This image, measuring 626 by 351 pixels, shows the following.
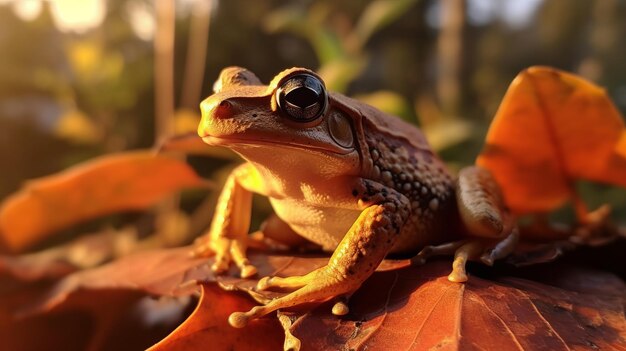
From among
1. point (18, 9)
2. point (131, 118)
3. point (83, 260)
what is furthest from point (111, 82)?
point (83, 260)

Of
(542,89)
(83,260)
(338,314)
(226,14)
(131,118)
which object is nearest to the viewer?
(338,314)

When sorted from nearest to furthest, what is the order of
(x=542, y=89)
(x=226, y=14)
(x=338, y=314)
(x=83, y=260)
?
(x=338, y=314) < (x=542, y=89) < (x=83, y=260) < (x=226, y=14)

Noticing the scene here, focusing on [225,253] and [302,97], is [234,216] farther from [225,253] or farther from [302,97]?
[302,97]

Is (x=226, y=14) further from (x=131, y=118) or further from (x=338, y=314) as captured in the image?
(x=338, y=314)

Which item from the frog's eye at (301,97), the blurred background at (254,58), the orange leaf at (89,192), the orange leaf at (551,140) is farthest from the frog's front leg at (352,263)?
the blurred background at (254,58)

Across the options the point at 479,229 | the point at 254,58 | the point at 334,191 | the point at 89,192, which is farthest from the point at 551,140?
the point at 254,58

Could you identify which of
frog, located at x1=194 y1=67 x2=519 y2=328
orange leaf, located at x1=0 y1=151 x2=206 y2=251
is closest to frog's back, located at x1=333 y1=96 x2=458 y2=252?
frog, located at x1=194 y1=67 x2=519 y2=328

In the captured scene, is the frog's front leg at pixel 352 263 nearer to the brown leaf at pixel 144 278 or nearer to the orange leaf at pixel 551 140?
the brown leaf at pixel 144 278

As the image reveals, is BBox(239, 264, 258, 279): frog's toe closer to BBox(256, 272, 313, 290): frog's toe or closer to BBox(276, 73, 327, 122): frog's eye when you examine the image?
BBox(256, 272, 313, 290): frog's toe
